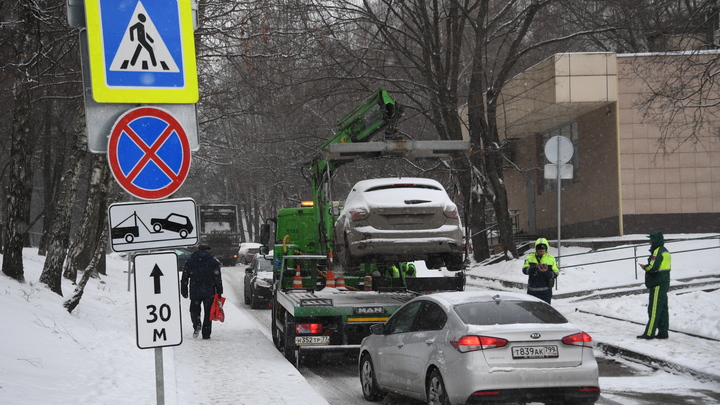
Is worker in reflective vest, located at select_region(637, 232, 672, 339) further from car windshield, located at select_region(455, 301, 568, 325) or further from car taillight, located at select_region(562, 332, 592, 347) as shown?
car taillight, located at select_region(562, 332, 592, 347)

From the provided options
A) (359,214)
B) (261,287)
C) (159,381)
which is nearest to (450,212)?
(359,214)

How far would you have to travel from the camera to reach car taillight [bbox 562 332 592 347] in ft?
26.1

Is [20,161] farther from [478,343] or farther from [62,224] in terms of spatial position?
[478,343]

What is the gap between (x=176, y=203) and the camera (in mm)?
5707


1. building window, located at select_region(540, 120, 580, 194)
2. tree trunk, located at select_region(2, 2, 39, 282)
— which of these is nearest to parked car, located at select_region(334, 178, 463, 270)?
tree trunk, located at select_region(2, 2, 39, 282)

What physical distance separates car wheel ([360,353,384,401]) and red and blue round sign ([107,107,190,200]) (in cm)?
490

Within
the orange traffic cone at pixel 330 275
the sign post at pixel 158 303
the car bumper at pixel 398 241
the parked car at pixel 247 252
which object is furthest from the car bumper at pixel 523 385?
the parked car at pixel 247 252

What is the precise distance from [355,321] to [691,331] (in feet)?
18.7

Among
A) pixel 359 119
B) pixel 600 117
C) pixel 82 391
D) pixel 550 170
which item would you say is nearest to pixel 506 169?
pixel 600 117

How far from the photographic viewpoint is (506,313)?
8.37m

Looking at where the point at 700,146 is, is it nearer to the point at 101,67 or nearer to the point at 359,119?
the point at 359,119

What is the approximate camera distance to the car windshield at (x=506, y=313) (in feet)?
26.9

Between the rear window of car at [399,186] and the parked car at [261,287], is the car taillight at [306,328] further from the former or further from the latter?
the parked car at [261,287]

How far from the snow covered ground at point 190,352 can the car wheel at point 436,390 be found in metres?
1.35
